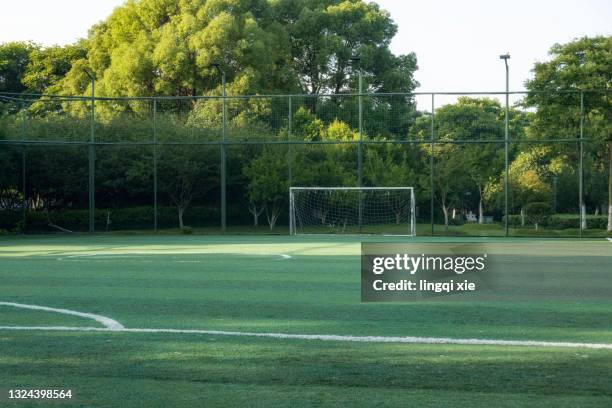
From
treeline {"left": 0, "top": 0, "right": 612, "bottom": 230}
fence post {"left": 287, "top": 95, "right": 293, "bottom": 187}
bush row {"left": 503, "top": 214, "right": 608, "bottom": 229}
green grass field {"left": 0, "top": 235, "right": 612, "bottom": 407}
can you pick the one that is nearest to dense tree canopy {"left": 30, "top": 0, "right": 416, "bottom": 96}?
treeline {"left": 0, "top": 0, "right": 612, "bottom": 230}

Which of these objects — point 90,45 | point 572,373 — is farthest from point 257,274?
point 90,45

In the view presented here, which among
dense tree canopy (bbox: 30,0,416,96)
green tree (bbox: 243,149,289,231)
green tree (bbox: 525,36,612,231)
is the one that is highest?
dense tree canopy (bbox: 30,0,416,96)

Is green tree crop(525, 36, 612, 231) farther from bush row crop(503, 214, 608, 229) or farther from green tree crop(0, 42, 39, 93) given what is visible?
green tree crop(0, 42, 39, 93)

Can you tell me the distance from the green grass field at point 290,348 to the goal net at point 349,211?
17987 millimetres

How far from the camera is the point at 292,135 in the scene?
31.9 m

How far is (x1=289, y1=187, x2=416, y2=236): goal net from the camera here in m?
30.3

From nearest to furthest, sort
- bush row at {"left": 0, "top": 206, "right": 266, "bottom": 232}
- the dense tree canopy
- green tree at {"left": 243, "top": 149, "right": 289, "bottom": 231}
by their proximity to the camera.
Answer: green tree at {"left": 243, "top": 149, "right": 289, "bottom": 231}, bush row at {"left": 0, "top": 206, "right": 266, "bottom": 232}, the dense tree canopy

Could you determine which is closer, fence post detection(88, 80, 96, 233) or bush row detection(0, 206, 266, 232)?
fence post detection(88, 80, 96, 233)

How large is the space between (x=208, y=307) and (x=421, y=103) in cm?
2200

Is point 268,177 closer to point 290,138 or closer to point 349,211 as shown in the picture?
point 290,138

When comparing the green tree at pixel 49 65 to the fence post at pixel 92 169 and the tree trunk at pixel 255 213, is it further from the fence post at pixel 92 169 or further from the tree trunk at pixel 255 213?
the tree trunk at pixel 255 213

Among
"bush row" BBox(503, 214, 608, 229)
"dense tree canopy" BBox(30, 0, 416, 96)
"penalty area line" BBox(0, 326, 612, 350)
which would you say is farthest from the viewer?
"dense tree canopy" BBox(30, 0, 416, 96)

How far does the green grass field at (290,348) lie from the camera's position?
15.7 ft

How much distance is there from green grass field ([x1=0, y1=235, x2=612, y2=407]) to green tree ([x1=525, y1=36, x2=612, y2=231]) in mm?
20345
